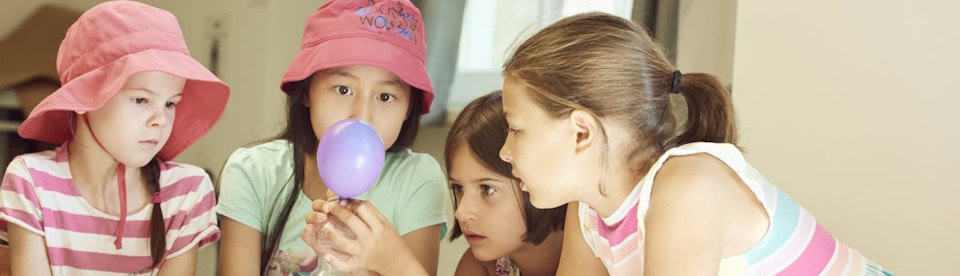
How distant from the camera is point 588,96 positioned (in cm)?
89

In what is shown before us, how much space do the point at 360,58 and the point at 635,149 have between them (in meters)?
0.41

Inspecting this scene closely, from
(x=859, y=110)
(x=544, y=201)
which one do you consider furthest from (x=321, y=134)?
(x=859, y=110)

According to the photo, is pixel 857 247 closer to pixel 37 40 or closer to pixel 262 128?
pixel 262 128

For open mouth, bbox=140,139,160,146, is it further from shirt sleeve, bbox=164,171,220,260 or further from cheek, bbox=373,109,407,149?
cheek, bbox=373,109,407,149

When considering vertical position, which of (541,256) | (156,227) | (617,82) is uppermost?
(617,82)

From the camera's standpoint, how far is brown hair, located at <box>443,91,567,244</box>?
118 cm

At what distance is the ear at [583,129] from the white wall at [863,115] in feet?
1.49

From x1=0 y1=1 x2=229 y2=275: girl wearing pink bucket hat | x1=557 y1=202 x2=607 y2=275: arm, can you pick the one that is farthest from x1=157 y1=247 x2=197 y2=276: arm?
x1=557 y1=202 x2=607 y2=275: arm

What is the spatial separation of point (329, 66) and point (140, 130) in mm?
241

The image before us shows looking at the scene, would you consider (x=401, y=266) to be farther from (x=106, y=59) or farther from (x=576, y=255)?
(x=106, y=59)

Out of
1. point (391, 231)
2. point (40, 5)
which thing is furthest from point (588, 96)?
point (40, 5)

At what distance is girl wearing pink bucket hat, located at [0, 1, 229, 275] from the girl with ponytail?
45 cm

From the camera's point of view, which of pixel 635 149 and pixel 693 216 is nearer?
pixel 693 216

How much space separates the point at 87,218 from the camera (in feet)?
3.67
